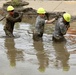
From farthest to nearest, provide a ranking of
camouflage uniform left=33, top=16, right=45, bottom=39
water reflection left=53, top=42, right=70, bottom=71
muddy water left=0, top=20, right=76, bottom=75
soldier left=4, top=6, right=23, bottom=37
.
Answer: soldier left=4, top=6, right=23, bottom=37, camouflage uniform left=33, top=16, right=45, bottom=39, water reflection left=53, top=42, right=70, bottom=71, muddy water left=0, top=20, right=76, bottom=75

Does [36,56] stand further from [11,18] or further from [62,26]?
[11,18]

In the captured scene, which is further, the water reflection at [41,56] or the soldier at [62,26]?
the soldier at [62,26]

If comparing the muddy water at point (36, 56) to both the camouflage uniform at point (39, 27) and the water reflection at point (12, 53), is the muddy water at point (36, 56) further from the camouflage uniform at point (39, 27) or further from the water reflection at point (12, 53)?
the camouflage uniform at point (39, 27)

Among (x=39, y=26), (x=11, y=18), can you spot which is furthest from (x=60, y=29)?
(x=11, y=18)

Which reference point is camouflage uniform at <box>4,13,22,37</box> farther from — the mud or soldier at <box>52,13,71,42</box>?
soldier at <box>52,13,71,42</box>

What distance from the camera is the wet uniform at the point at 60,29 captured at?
38.7ft

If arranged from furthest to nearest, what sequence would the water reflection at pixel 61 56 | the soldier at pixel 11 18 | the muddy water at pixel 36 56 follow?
1. the soldier at pixel 11 18
2. the water reflection at pixel 61 56
3. the muddy water at pixel 36 56

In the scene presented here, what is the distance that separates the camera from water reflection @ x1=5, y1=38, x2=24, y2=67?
33.9 feet

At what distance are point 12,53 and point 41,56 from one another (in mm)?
1089

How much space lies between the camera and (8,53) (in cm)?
1117

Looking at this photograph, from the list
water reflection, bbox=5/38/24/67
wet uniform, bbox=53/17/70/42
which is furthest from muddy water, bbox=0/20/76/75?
wet uniform, bbox=53/17/70/42

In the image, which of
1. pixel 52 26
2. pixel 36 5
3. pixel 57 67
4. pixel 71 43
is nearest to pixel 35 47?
pixel 71 43

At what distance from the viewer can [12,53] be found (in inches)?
440

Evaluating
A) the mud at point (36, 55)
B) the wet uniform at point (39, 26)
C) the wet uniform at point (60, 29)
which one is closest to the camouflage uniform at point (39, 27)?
the wet uniform at point (39, 26)
